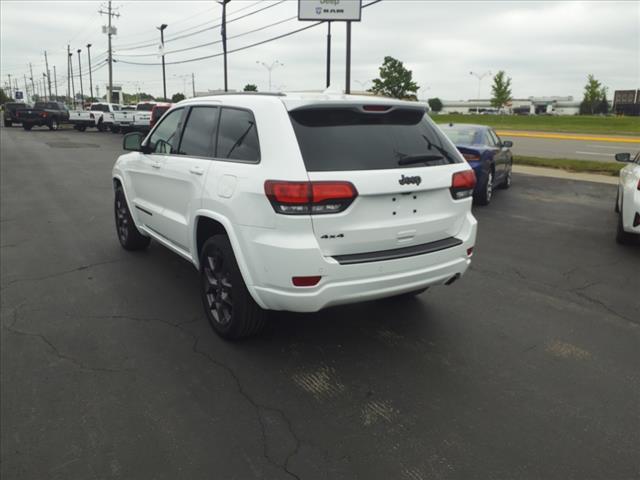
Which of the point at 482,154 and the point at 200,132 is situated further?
the point at 482,154

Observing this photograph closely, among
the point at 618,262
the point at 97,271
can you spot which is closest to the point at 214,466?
the point at 97,271

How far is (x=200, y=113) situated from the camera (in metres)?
4.54

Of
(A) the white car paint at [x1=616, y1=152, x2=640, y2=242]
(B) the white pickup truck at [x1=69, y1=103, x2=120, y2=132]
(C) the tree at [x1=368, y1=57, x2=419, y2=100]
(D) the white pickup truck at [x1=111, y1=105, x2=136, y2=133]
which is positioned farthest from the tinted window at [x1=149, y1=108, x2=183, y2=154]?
(C) the tree at [x1=368, y1=57, x2=419, y2=100]

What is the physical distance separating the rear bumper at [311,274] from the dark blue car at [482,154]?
6.55 metres

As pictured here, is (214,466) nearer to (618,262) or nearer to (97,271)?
(97,271)

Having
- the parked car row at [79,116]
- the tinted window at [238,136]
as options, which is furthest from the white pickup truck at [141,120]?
the tinted window at [238,136]

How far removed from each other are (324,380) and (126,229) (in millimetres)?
3898

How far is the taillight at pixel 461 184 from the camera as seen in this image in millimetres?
3854

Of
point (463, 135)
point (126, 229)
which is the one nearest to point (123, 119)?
point (463, 135)

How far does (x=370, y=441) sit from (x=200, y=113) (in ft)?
10.0

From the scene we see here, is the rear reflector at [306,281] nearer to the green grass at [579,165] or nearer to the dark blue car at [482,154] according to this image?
the dark blue car at [482,154]

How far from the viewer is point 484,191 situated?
32.5 ft

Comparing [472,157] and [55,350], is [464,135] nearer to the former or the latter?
[472,157]

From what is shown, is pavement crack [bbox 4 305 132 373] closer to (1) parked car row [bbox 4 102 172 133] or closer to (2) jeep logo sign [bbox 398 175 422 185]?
(2) jeep logo sign [bbox 398 175 422 185]
